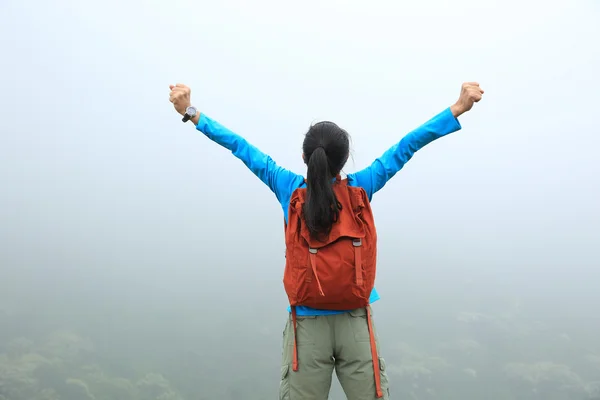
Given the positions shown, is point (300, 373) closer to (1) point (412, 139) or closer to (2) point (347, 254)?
(2) point (347, 254)

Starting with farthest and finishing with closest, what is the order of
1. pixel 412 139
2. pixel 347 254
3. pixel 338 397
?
pixel 338 397, pixel 412 139, pixel 347 254

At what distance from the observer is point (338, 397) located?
4.33 meters

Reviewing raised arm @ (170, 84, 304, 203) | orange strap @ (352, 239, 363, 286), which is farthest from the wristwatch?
orange strap @ (352, 239, 363, 286)

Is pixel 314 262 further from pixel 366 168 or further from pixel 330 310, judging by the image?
pixel 366 168

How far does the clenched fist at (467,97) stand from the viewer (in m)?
1.17

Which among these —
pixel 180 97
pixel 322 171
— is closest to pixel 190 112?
pixel 180 97

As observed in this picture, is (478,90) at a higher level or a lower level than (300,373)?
Result: higher

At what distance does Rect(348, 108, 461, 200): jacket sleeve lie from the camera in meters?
1.19

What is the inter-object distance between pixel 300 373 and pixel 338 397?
3.49 m

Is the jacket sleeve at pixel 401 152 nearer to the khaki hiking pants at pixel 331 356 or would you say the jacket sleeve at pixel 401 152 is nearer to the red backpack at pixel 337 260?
the red backpack at pixel 337 260

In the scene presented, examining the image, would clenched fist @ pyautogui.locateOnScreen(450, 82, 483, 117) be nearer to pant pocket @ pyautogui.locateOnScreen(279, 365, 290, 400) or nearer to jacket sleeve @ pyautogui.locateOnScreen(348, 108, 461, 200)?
jacket sleeve @ pyautogui.locateOnScreen(348, 108, 461, 200)

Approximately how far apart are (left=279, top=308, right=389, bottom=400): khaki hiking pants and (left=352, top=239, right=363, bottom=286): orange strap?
0.35 feet

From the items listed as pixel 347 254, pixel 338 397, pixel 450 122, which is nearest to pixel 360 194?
pixel 347 254

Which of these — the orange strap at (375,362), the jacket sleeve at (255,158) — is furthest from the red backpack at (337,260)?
the jacket sleeve at (255,158)
